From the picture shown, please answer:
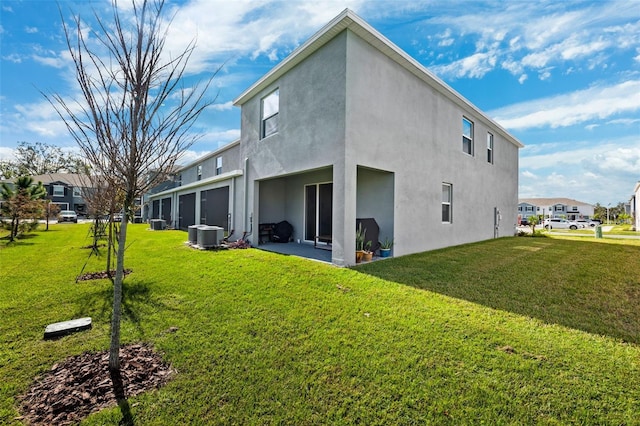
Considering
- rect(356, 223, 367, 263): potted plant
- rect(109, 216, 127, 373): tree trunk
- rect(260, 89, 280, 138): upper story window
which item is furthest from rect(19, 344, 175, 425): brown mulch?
rect(260, 89, 280, 138): upper story window

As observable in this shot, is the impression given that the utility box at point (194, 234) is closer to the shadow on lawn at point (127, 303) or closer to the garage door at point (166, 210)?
the shadow on lawn at point (127, 303)

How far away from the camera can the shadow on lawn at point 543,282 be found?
12.9ft

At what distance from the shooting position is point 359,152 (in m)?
6.97

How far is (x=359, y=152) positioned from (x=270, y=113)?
4.71m

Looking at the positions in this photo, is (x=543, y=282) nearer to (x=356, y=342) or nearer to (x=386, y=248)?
Answer: (x=386, y=248)

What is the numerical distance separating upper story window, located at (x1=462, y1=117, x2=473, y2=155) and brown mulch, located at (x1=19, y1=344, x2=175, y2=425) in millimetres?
12643

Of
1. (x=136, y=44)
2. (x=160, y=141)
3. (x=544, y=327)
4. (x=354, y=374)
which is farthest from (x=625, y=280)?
(x=136, y=44)

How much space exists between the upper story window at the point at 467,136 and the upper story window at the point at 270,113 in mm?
8069

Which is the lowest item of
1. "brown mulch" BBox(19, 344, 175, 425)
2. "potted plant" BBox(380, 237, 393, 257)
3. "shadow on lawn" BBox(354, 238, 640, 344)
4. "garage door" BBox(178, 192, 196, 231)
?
"brown mulch" BBox(19, 344, 175, 425)

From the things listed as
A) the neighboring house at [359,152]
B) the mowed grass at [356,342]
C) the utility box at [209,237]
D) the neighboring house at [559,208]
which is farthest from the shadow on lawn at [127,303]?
the neighboring house at [559,208]

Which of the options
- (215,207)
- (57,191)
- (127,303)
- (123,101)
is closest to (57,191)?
(57,191)

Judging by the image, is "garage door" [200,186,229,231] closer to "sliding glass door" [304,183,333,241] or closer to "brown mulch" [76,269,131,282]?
"sliding glass door" [304,183,333,241]

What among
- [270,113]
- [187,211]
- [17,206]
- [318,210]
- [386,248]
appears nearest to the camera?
[386,248]

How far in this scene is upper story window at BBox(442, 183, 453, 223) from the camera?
1027 centimetres
